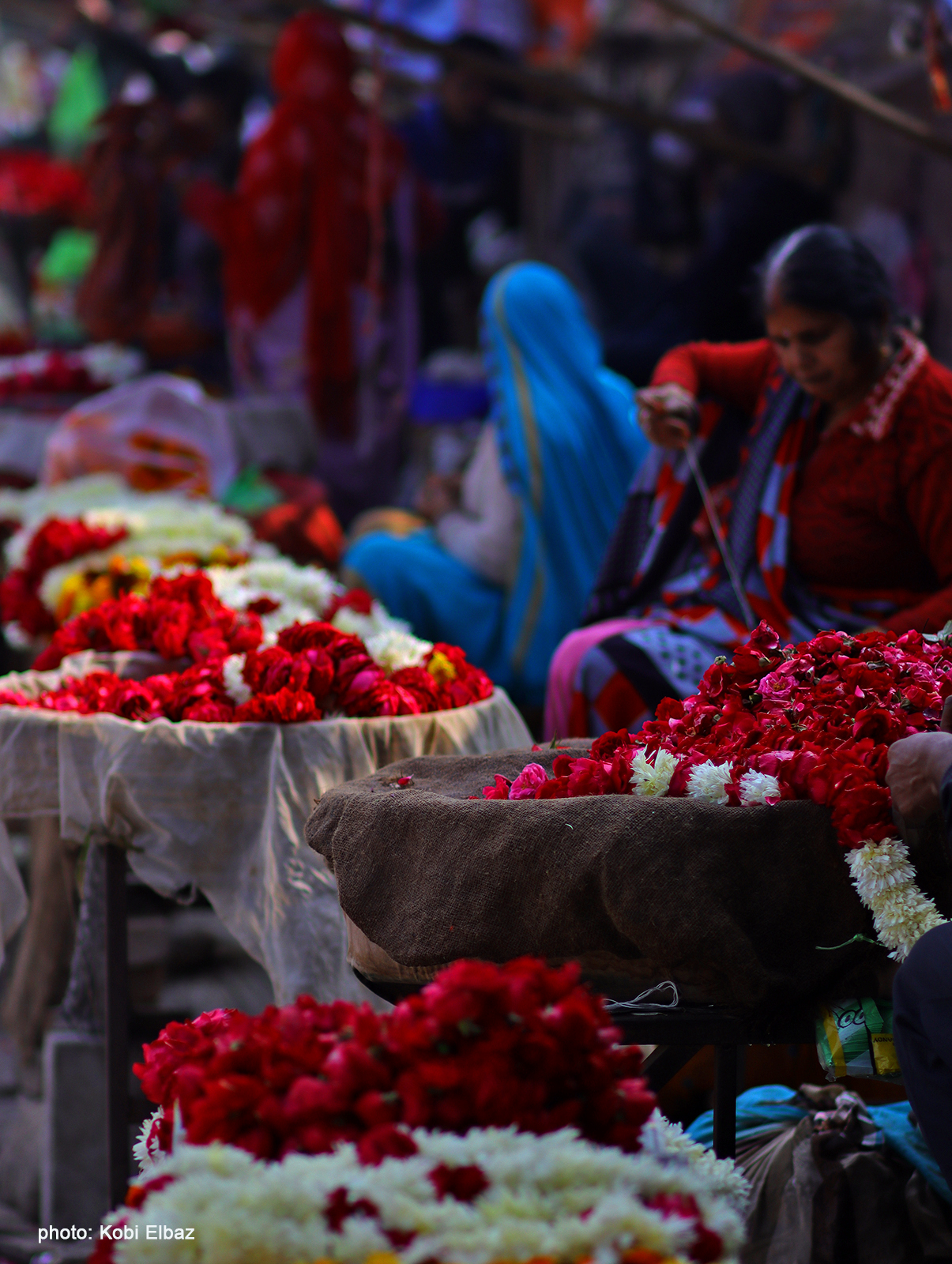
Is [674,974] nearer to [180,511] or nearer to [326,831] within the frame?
[326,831]

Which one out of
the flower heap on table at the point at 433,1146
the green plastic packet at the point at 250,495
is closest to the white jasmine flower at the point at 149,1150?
the flower heap on table at the point at 433,1146

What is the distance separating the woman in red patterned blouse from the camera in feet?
10.2

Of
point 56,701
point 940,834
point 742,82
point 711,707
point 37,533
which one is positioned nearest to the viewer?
point 940,834

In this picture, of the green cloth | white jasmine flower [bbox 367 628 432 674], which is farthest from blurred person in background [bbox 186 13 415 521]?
the green cloth

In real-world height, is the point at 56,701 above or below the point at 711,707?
below

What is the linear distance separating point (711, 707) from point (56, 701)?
1.32m

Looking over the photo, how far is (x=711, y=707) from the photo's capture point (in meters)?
2.24

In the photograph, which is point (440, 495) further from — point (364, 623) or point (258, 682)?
point (258, 682)

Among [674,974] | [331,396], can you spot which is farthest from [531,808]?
[331,396]

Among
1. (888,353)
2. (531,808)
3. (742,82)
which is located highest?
(742,82)

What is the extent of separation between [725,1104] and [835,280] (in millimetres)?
1788

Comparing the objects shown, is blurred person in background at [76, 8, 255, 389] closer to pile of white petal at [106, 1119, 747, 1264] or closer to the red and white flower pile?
the red and white flower pile

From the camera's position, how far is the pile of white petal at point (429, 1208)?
124 centimetres

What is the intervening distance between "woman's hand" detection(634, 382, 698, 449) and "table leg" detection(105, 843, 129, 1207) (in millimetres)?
1524
